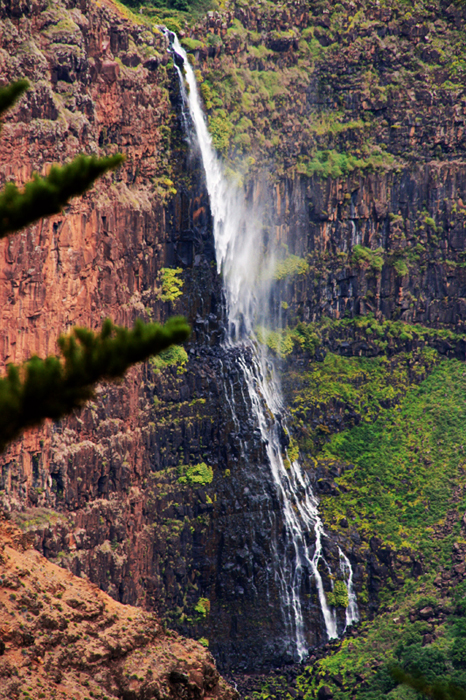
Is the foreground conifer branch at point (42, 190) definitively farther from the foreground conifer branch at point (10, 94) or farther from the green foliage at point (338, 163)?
the green foliage at point (338, 163)

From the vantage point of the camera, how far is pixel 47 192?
31.6 ft

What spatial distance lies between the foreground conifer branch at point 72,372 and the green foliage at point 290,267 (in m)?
34.9

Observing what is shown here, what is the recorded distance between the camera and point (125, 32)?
34.6 m

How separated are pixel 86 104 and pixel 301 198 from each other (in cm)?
1451

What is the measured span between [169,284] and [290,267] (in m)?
8.12

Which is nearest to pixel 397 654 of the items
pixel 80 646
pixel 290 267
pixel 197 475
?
pixel 197 475

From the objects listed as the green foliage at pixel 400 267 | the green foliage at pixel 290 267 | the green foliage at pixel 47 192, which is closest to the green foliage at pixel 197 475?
the green foliage at pixel 290 267

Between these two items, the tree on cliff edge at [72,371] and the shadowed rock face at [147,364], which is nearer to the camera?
→ the tree on cliff edge at [72,371]

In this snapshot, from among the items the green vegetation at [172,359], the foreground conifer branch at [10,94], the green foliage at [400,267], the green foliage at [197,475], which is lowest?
the green foliage at [197,475]

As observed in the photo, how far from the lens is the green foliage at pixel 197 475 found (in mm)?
37125

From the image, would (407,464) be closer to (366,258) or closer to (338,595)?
(338,595)

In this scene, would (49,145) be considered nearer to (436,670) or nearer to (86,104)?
(86,104)

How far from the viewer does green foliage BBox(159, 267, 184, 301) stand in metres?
37.7

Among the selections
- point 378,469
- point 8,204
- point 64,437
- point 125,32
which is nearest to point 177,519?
point 64,437
